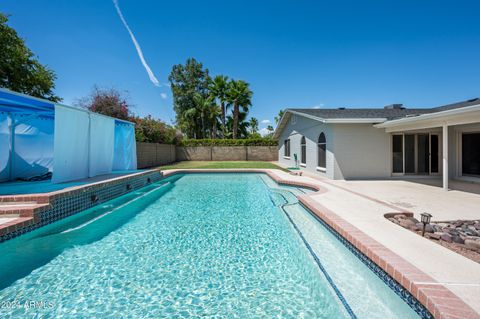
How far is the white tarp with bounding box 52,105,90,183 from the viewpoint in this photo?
22.1 feet

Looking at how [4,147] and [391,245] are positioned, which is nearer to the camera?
[391,245]

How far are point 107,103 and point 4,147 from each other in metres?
9.60

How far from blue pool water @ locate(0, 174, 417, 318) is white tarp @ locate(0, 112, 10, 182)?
18.7 ft

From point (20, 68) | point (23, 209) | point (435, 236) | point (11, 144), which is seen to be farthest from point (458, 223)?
point (20, 68)

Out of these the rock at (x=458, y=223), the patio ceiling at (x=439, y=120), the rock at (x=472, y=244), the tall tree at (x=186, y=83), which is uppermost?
the tall tree at (x=186, y=83)

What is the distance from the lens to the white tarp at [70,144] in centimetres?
673

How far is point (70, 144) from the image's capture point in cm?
722

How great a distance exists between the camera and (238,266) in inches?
133

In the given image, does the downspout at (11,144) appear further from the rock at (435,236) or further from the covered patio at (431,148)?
the covered patio at (431,148)

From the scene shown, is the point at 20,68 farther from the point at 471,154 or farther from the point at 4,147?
the point at 471,154

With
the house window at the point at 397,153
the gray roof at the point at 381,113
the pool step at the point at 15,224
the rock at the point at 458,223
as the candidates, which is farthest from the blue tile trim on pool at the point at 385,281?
the house window at the point at 397,153

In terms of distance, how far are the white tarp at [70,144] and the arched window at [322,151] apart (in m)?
10.3

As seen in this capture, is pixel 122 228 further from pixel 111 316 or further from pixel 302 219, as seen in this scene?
pixel 302 219

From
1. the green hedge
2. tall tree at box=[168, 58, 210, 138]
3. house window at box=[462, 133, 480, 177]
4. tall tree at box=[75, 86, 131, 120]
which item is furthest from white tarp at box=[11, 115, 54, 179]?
tall tree at box=[168, 58, 210, 138]
